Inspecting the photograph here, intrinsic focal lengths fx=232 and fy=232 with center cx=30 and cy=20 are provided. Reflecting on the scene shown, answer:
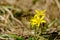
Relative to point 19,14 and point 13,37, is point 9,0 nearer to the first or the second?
point 19,14

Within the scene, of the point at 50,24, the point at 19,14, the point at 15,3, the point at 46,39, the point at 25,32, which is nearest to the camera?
the point at 46,39

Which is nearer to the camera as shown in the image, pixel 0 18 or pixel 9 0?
pixel 0 18

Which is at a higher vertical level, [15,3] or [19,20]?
[15,3]

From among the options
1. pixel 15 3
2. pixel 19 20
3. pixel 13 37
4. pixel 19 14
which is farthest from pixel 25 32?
pixel 15 3

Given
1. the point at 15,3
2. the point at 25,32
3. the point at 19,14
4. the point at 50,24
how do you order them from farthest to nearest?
the point at 15,3, the point at 19,14, the point at 50,24, the point at 25,32

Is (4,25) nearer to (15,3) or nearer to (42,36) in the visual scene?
(42,36)

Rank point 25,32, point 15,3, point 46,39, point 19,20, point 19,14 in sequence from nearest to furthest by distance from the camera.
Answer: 1. point 46,39
2. point 25,32
3. point 19,20
4. point 19,14
5. point 15,3

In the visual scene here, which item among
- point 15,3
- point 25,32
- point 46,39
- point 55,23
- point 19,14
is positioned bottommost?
point 46,39

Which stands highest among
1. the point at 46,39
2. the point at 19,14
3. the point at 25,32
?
the point at 19,14

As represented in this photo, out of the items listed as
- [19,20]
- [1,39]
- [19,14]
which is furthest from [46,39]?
[19,14]
